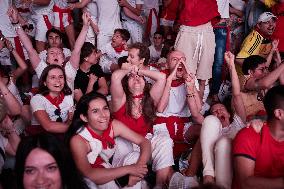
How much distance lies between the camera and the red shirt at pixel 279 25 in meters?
5.10

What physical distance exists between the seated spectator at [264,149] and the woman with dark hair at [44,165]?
0.93m

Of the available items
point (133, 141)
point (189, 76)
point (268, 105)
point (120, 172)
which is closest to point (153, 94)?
point (189, 76)

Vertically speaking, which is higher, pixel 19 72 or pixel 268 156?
pixel 19 72

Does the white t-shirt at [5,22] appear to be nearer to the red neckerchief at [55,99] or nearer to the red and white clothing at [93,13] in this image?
the red and white clothing at [93,13]

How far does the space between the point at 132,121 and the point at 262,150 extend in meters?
1.19

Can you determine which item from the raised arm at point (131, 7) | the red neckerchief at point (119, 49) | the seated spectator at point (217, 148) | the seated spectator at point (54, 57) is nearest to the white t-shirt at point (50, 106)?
the seated spectator at point (54, 57)

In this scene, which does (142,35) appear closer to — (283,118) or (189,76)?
(189,76)

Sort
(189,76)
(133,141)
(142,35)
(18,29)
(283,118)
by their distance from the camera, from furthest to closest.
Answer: (142,35) < (18,29) < (189,76) < (133,141) < (283,118)

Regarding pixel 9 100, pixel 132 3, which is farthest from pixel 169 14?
pixel 9 100

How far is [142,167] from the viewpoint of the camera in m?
3.13

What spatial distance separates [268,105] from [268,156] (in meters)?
0.29

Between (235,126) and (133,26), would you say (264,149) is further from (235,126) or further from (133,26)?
(133,26)

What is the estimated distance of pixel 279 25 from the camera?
16.9 feet

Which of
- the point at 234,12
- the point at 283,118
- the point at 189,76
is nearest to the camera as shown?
the point at 283,118
